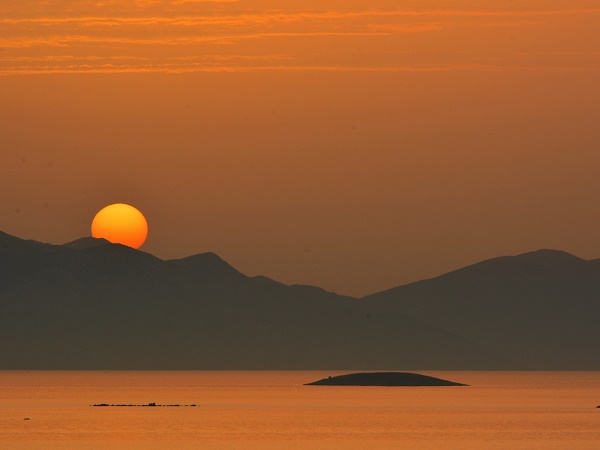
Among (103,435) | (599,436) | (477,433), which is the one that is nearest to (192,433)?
(103,435)

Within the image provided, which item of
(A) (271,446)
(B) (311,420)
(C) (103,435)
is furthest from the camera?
(B) (311,420)

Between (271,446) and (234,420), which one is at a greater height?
(234,420)

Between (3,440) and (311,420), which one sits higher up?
(311,420)

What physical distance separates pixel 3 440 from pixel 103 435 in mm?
12189

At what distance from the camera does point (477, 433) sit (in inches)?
6708

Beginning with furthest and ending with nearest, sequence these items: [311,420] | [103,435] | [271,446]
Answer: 1. [311,420]
2. [103,435]
3. [271,446]

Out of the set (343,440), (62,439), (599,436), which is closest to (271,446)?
(343,440)

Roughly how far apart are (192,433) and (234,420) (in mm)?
30256

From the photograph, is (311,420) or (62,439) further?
(311,420)

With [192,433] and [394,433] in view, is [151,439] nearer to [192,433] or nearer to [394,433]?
[192,433]

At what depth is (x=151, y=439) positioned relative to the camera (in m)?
154

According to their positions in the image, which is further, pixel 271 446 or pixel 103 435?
pixel 103 435

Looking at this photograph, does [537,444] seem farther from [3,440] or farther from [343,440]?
[3,440]

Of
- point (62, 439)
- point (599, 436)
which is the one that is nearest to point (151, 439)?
point (62, 439)
